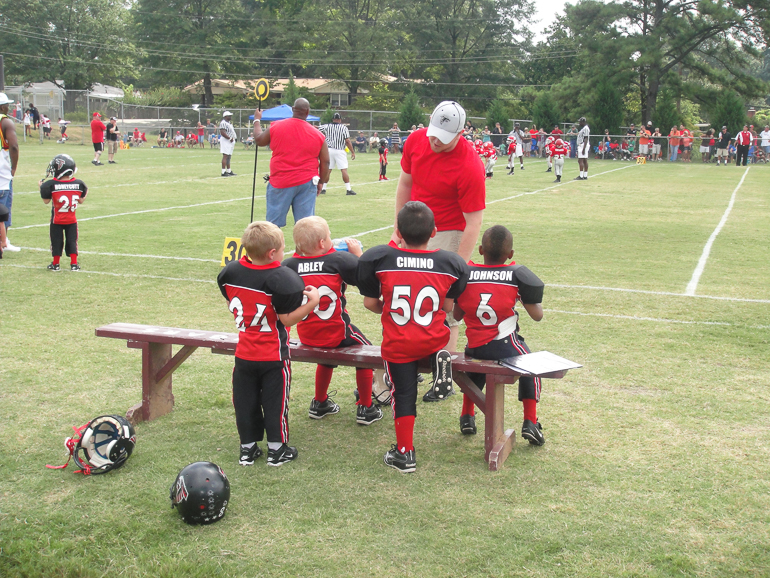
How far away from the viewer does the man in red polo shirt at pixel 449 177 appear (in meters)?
5.35

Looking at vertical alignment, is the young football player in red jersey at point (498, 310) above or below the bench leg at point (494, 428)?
above

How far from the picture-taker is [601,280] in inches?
385

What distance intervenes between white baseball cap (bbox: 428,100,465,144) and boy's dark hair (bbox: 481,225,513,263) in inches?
35.1

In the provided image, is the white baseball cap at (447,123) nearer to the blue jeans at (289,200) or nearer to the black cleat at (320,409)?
the black cleat at (320,409)

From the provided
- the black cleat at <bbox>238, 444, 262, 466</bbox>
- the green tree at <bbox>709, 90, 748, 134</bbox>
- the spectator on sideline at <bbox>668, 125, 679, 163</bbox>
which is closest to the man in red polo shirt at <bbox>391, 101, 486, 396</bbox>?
the black cleat at <bbox>238, 444, 262, 466</bbox>

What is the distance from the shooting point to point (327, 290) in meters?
4.93

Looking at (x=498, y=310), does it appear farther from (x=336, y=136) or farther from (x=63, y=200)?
(x=336, y=136)

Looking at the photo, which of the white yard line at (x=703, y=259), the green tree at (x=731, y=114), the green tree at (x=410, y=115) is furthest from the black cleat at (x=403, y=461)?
the green tree at (x=410, y=115)

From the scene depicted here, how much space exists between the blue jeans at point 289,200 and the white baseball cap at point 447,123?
4.01 metres

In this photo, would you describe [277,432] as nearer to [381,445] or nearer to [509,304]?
[381,445]

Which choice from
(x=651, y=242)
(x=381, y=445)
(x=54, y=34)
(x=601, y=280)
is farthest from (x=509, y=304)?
(x=54, y=34)

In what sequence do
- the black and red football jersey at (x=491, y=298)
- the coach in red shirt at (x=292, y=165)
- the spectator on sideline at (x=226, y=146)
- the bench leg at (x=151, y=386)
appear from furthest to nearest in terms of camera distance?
the spectator on sideline at (x=226, y=146), the coach in red shirt at (x=292, y=165), the bench leg at (x=151, y=386), the black and red football jersey at (x=491, y=298)

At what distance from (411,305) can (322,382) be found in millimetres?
1218

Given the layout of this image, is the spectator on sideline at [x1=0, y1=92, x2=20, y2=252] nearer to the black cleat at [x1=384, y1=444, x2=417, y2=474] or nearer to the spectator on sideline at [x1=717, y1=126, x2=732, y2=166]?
the black cleat at [x1=384, y1=444, x2=417, y2=474]
